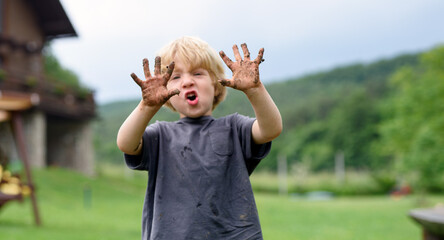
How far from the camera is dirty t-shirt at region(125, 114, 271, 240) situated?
187 centimetres

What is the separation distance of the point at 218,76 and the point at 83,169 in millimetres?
20508

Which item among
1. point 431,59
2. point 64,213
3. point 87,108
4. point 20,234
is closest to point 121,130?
point 20,234

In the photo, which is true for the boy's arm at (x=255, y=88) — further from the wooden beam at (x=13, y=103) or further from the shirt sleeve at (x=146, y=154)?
the wooden beam at (x=13, y=103)

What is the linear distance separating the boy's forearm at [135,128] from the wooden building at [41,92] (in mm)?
15176

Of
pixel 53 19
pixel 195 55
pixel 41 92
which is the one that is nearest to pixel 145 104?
pixel 195 55

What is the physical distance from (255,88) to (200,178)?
439 mm

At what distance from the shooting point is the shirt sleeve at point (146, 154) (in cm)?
200

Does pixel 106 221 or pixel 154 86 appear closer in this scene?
pixel 154 86

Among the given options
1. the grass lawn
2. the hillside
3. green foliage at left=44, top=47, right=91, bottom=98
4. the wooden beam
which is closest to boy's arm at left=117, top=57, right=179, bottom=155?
the grass lawn

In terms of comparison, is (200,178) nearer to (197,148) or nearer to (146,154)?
(197,148)

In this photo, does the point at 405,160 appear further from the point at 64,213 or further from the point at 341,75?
the point at 341,75

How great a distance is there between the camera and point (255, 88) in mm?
1736

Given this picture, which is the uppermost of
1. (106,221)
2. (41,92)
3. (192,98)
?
(41,92)

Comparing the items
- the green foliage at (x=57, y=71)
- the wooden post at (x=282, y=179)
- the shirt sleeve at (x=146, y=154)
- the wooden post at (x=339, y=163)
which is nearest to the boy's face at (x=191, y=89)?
the shirt sleeve at (x=146, y=154)
